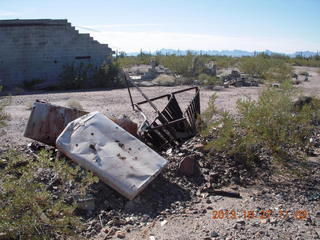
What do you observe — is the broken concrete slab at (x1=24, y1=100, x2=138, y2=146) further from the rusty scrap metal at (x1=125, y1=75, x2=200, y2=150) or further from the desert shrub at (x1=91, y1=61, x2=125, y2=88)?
the desert shrub at (x1=91, y1=61, x2=125, y2=88)

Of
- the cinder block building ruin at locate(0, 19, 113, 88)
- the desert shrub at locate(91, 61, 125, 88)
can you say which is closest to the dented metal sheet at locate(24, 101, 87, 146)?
the cinder block building ruin at locate(0, 19, 113, 88)

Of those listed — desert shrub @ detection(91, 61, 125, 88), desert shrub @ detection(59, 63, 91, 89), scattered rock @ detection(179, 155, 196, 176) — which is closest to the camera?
scattered rock @ detection(179, 155, 196, 176)

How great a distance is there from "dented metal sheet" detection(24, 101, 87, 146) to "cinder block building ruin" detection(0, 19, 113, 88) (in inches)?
498

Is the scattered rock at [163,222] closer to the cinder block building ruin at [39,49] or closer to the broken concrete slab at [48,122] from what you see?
the broken concrete slab at [48,122]

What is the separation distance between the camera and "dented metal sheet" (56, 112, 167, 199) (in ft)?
16.8

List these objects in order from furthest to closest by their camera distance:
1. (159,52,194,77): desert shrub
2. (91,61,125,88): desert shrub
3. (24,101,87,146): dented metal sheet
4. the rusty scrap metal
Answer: (159,52,194,77): desert shrub
(91,61,125,88): desert shrub
the rusty scrap metal
(24,101,87,146): dented metal sheet

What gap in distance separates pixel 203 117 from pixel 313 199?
2941 millimetres

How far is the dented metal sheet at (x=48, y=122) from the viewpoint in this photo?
21.9ft

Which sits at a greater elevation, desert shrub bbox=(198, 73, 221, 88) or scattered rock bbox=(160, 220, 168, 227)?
desert shrub bbox=(198, 73, 221, 88)

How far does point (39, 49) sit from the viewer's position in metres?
19.0
